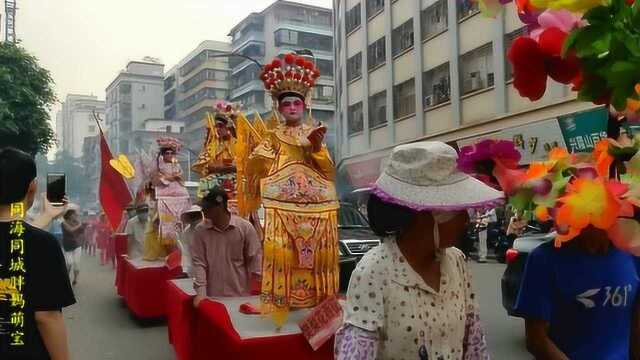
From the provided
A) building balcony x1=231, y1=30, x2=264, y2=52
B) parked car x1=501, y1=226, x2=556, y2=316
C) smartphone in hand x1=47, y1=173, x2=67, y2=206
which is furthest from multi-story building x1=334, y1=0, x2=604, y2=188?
building balcony x1=231, y1=30, x2=264, y2=52

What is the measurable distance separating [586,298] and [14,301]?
80.7 inches

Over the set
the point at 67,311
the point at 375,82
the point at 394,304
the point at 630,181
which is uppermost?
the point at 375,82

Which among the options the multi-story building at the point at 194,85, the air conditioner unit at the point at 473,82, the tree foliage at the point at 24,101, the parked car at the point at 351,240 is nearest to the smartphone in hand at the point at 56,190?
the parked car at the point at 351,240

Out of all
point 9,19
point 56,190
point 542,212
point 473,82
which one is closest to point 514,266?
point 473,82

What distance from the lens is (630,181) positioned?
1409 millimetres

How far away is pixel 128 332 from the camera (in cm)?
688

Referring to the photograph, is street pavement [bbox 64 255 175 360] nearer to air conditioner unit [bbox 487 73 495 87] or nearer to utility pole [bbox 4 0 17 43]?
air conditioner unit [bbox 487 73 495 87]

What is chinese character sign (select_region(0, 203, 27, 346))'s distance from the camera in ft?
7.60

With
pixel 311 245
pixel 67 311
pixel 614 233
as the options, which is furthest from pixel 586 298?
pixel 67 311

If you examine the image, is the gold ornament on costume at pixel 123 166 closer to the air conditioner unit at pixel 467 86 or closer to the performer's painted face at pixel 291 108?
the performer's painted face at pixel 291 108

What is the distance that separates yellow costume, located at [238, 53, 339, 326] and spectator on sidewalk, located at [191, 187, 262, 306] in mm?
626

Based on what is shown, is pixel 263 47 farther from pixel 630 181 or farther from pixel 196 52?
pixel 630 181

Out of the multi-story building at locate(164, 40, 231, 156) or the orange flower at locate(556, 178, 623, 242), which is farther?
the multi-story building at locate(164, 40, 231, 156)

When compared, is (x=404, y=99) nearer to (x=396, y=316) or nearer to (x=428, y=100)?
(x=428, y=100)
